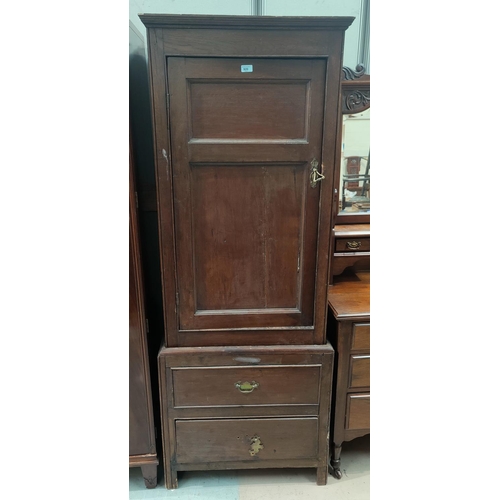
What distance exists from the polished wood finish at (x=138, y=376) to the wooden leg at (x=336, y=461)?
0.69m

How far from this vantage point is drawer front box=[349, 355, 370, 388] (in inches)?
50.9

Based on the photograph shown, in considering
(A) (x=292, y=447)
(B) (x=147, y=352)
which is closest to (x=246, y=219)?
(B) (x=147, y=352)

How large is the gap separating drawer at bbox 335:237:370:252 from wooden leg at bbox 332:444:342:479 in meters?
0.77

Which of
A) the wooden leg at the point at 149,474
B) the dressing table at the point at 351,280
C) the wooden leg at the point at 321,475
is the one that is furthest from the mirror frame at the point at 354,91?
the wooden leg at the point at 149,474

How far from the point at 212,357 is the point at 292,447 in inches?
18.5

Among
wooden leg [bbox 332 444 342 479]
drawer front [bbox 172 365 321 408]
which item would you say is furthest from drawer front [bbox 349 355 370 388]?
wooden leg [bbox 332 444 342 479]

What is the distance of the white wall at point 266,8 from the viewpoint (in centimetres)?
144

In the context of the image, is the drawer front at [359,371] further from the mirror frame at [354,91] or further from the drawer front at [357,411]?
the mirror frame at [354,91]

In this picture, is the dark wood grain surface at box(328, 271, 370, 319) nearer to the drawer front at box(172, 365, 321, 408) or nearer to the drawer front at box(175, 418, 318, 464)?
the drawer front at box(172, 365, 321, 408)

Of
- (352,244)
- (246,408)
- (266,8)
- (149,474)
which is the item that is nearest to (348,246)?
(352,244)

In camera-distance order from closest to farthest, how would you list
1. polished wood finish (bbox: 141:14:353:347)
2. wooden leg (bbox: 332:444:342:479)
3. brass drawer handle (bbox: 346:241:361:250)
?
polished wood finish (bbox: 141:14:353:347), wooden leg (bbox: 332:444:342:479), brass drawer handle (bbox: 346:241:361:250)

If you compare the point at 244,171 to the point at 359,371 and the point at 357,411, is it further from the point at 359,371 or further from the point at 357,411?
the point at 357,411

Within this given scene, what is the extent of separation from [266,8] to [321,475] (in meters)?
1.89

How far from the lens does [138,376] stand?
1.27 m
